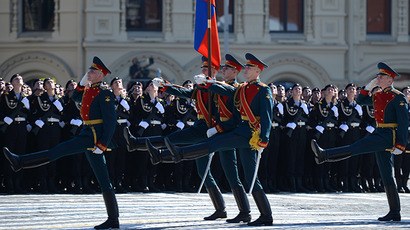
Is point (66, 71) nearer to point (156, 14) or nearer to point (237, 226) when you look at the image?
point (156, 14)

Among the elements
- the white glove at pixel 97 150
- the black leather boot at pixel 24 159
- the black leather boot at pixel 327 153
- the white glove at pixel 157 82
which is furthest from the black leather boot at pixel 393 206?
the black leather boot at pixel 24 159

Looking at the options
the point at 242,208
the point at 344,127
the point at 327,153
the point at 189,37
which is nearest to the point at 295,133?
the point at 344,127

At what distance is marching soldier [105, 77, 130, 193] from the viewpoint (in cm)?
1590

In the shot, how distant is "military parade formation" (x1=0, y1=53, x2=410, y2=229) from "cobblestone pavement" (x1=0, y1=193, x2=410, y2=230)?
16.2 inches

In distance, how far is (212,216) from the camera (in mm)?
11672

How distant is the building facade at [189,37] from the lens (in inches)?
1088

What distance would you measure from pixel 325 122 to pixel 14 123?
5.35 m

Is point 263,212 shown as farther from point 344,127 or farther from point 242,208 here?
point 344,127

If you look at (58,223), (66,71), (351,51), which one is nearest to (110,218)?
(58,223)

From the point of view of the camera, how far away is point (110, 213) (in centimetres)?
1081

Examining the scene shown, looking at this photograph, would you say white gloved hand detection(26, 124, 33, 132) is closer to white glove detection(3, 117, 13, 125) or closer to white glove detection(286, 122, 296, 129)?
white glove detection(3, 117, 13, 125)

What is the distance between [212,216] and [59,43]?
17.1 meters

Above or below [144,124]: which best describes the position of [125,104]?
above

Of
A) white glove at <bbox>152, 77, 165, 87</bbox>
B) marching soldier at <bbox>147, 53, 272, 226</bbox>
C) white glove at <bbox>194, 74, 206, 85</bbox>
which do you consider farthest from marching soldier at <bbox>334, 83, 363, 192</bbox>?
white glove at <bbox>194, 74, 206, 85</bbox>
